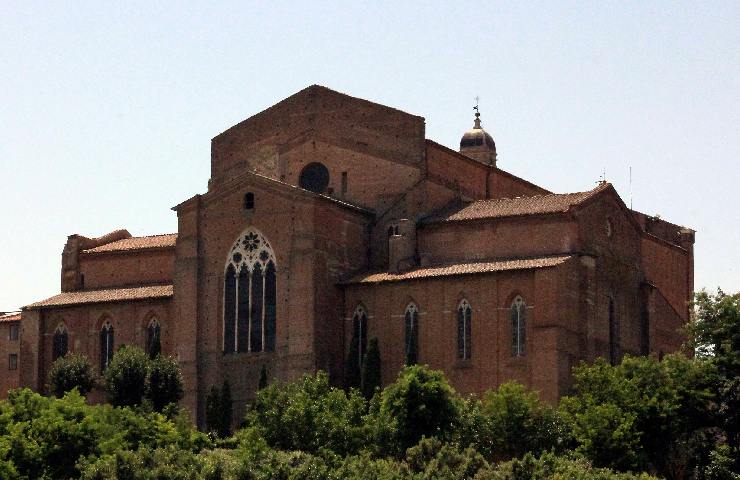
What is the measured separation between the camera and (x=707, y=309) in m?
62.0

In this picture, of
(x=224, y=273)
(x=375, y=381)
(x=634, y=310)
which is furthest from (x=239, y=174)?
(x=634, y=310)

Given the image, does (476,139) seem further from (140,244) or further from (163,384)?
(163,384)

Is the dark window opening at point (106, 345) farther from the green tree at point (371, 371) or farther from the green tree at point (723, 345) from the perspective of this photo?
the green tree at point (723, 345)

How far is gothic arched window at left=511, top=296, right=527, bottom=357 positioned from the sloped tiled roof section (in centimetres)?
1477

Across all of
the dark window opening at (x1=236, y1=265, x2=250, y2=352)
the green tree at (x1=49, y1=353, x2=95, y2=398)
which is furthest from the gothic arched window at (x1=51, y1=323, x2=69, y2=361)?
the dark window opening at (x1=236, y1=265, x2=250, y2=352)

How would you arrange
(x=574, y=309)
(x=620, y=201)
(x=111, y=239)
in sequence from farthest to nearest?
(x=111, y=239) < (x=620, y=201) < (x=574, y=309)

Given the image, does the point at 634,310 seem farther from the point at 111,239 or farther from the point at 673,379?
the point at 111,239

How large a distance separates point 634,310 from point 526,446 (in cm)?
1094

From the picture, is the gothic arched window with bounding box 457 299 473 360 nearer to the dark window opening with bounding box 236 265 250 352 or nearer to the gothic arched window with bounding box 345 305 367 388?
the gothic arched window with bounding box 345 305 367 388

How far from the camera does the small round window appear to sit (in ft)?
233

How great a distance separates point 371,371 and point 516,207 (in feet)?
23.9

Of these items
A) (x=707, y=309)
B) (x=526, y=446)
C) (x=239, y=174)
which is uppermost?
(x=239, y=174)

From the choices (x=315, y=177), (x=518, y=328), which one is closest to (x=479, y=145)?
(x=315, y=177)

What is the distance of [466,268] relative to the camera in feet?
214
